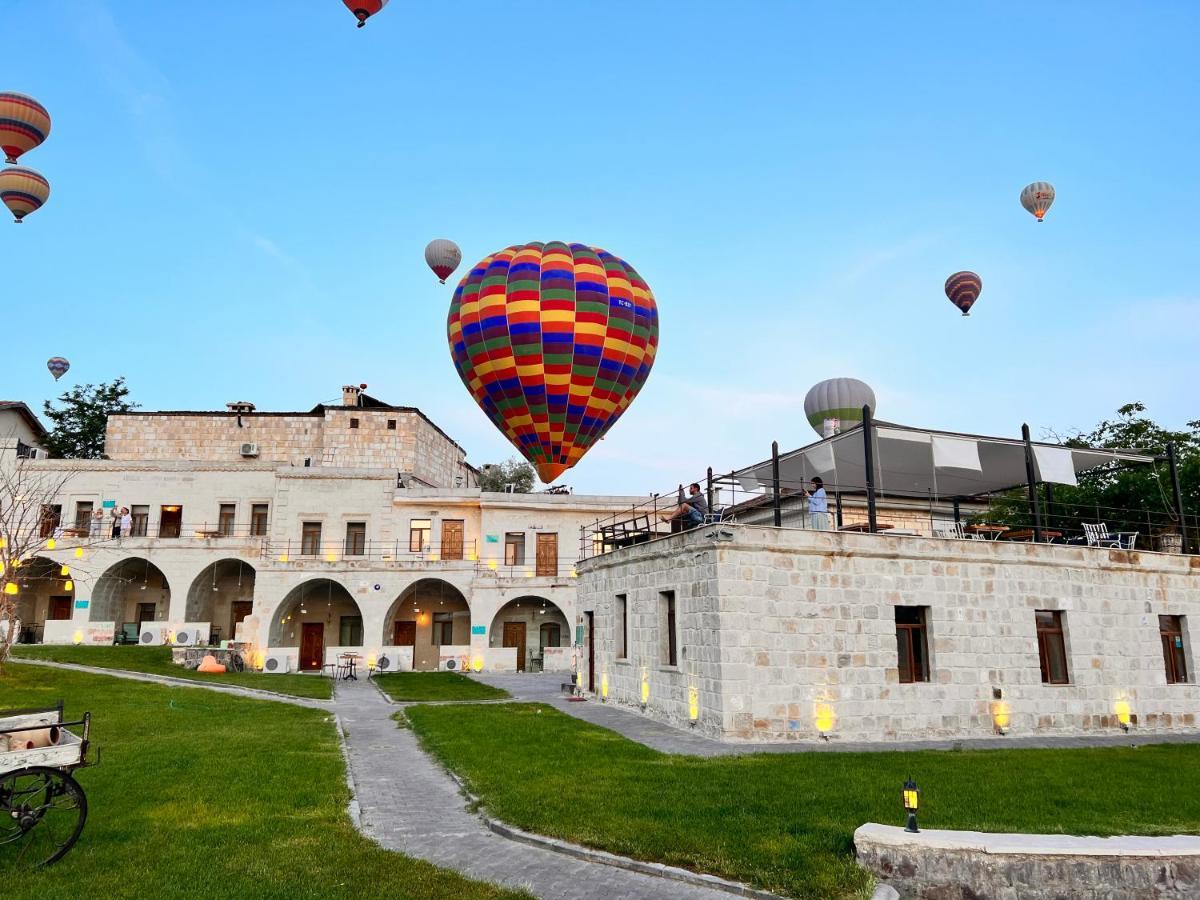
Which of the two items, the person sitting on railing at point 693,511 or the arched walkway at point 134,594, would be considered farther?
the arched walkway at point 134,594

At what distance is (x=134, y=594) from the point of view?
3603cm

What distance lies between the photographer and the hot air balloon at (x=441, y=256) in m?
32.2

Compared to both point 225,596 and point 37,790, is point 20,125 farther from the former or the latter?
point 37,790

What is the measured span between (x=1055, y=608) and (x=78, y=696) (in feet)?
67.1

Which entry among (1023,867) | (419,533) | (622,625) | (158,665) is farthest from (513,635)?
(1023,867)

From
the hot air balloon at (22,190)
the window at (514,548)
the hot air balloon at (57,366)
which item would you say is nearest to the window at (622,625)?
the window at (514,548)

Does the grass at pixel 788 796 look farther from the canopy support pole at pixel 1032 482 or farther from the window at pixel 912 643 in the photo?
the canopy support pole at pixel 1032 482

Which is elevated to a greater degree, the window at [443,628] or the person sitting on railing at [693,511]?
the person sitting on railing at [693,511]

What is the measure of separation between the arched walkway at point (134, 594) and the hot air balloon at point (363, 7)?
23.6 meters

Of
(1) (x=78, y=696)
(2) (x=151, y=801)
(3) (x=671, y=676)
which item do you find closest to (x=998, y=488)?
(3) (x=671, y=676)

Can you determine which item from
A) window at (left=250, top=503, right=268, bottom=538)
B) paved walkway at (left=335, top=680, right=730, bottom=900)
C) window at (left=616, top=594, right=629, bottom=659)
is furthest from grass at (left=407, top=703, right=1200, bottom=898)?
window at (left=250, top=503, right=268, bottom=538)

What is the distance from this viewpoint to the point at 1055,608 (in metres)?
16.4

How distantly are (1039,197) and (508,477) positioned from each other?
126ft

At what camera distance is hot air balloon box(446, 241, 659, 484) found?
918 inches
